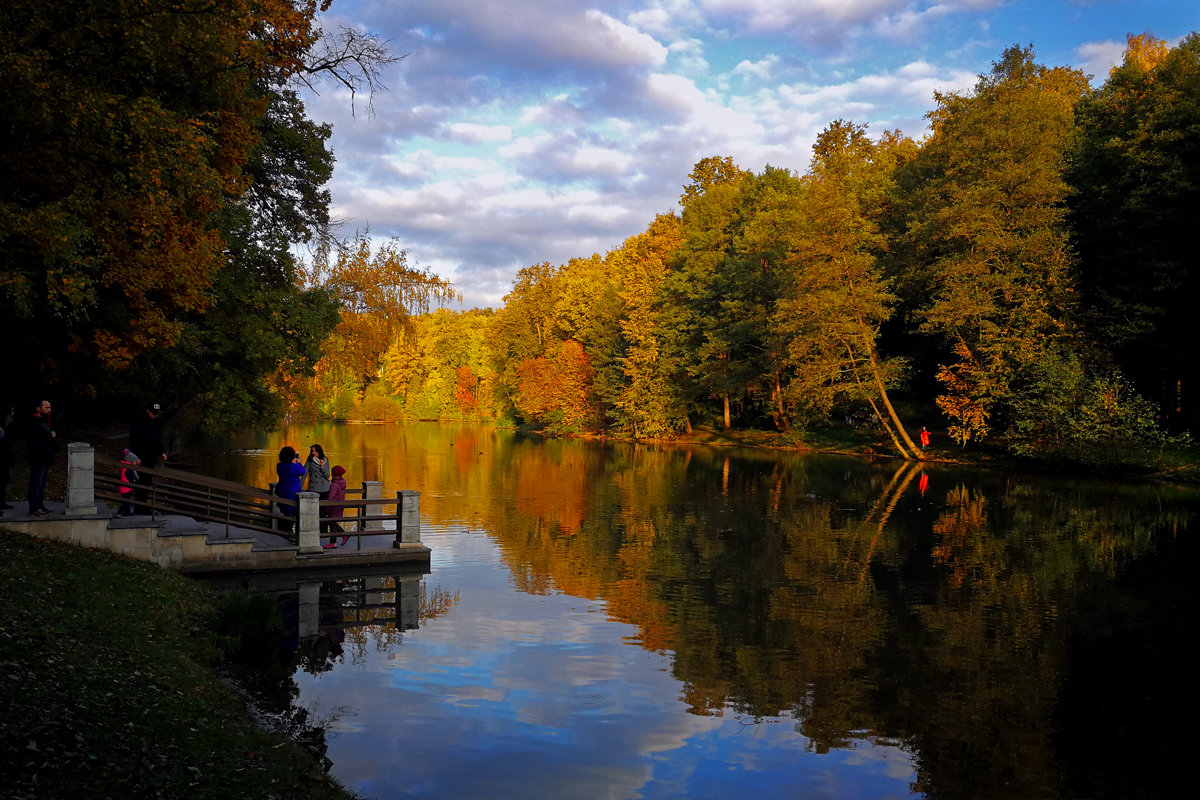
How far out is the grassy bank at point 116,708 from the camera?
545cm

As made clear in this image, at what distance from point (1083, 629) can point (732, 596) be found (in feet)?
17.9

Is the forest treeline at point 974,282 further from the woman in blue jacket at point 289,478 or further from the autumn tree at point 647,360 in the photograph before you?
the woman in blue jacket at point 289,478

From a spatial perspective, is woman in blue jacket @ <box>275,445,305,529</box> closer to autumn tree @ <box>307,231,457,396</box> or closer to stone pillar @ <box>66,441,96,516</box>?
stone pillar @ <box>66,441,96,516</box>

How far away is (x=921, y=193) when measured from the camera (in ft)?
149

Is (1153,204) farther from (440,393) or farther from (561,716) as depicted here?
(440,393)

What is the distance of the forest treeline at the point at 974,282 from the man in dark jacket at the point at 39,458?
2281 cm

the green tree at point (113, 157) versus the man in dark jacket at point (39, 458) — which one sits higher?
the green tree at point (113, 157)

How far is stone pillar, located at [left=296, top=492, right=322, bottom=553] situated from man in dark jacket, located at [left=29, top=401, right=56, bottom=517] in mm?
4045

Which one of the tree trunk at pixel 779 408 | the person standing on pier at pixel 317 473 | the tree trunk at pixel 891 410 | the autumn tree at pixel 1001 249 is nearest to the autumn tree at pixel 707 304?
the tree trunk at pixel 779 408

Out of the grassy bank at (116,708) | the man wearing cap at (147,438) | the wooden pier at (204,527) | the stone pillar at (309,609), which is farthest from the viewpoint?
the man wearing cap at (147,438)

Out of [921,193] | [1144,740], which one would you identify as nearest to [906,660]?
[1144,740]

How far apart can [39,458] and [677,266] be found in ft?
183

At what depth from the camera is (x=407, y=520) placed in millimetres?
16562

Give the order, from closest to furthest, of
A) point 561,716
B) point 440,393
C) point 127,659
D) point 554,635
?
1. point 127,659
2. point 561,716
3. point 554,635
4. point 440,393
